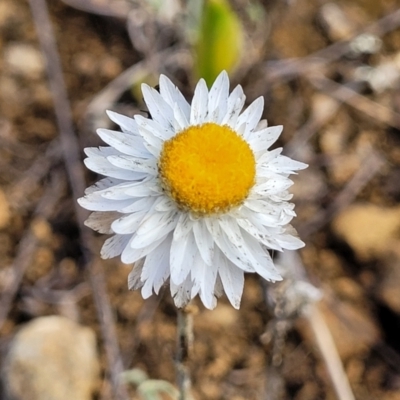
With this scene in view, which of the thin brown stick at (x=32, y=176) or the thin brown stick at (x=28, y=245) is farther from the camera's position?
the thin brown stick at (x=32, y=176)

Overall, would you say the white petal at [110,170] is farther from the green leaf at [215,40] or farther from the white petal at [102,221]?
the green leaf at [215,40]

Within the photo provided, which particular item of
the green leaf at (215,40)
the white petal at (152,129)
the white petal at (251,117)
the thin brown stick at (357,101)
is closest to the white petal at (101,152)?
the white petal at (152,129)

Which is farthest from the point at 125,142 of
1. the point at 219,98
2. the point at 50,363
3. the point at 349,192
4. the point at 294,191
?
the point at 349,192

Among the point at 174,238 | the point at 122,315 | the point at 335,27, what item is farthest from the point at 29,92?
the point at 174,238

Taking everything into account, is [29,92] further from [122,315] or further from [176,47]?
[122,315]

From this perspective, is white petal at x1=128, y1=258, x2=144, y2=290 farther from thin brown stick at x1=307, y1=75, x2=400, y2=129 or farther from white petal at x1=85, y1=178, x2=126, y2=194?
thin brown stick at x1=307, y1=75, x2=400, y2=129

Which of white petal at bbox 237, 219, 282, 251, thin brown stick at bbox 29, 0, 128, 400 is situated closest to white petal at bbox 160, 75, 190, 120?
white petal at bbox 237, 219, 282, 251
